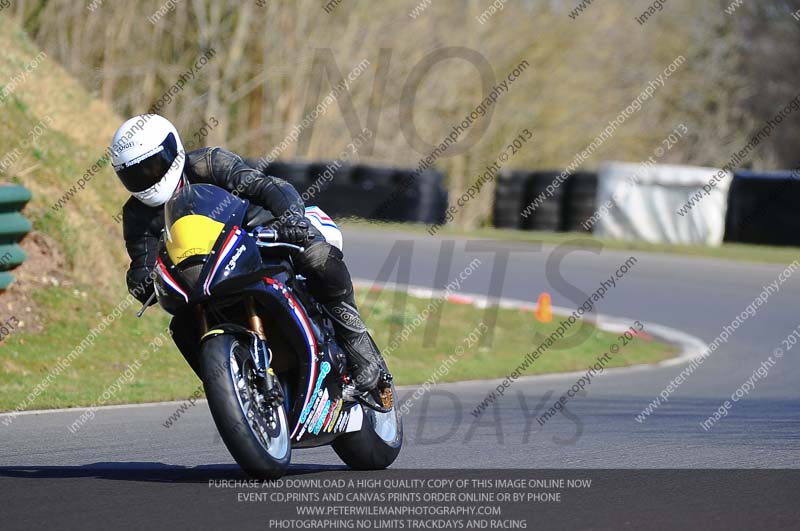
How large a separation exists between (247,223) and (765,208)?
64.0ft

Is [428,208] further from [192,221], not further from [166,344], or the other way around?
[192,221]

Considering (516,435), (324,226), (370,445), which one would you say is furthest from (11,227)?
(370,445)

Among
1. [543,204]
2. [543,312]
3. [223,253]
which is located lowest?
[543,204]

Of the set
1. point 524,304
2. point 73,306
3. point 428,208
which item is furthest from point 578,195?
point 73,306

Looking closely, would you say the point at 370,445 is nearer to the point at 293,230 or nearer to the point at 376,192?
the point at 293,230

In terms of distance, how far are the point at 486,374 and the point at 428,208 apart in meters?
13.2

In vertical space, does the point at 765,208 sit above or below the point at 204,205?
below

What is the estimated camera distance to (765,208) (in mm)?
23672

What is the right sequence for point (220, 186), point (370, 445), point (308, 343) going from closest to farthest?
point (308, 343), point (220, 186), point (370, 445)

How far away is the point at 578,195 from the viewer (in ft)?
82.3

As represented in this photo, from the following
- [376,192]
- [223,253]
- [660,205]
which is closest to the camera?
[223,253]

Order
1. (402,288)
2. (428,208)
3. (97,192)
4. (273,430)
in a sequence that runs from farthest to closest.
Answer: (428,208) < (402,288) < (97,192) < (273,430)

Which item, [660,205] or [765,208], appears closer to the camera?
[765,208]

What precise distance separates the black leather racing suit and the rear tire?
611 mm
